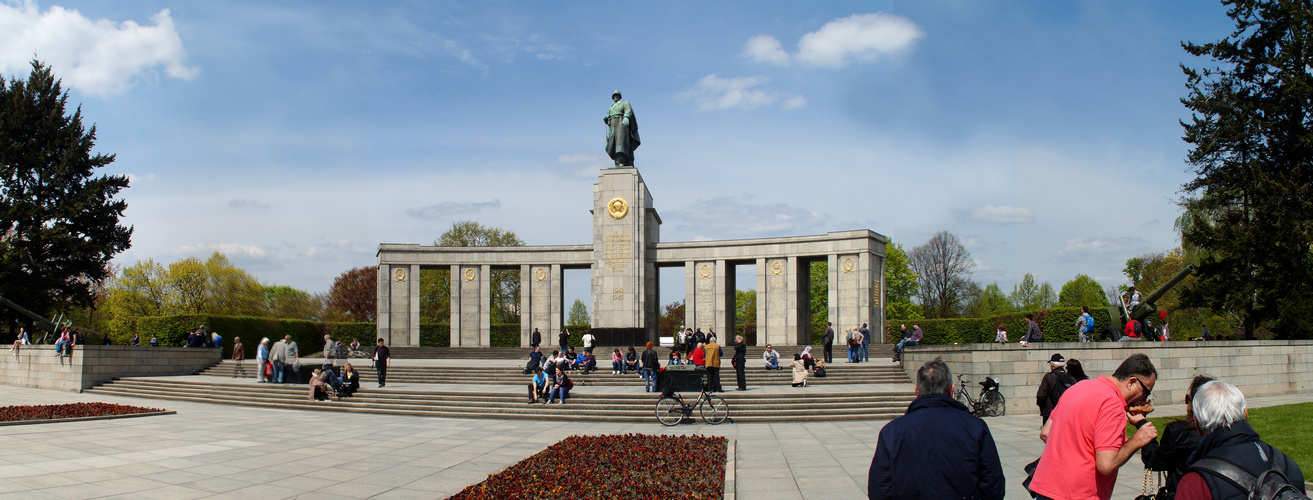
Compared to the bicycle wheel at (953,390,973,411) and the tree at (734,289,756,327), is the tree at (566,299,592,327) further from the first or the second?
the bicycle wheel at (953,390,973,411)

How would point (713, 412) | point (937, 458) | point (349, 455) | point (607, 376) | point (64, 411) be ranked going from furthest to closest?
point (607, 376) → point (64, 411) → point (713, 412) → point (349, 455) → point (937, 458)

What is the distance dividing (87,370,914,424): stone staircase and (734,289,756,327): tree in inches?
2253

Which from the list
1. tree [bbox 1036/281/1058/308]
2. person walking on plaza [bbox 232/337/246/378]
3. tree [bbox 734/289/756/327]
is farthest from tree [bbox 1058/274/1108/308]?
person walking on plaza [bbox 232/337/246/378]

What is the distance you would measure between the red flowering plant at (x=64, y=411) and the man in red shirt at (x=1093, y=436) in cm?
1882

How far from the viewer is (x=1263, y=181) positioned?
80.0 feet

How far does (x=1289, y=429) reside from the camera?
11.9 metres

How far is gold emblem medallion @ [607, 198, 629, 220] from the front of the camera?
3884cm

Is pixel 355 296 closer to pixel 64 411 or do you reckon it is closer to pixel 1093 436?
pixel 64 411

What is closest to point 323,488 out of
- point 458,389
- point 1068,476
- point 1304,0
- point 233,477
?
point 233,477

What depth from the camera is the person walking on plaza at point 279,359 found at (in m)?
22.8

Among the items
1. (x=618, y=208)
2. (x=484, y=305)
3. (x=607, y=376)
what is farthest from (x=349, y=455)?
(x=484, y=305)

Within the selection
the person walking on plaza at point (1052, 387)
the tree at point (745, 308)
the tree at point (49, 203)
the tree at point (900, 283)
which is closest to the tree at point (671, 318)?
the tree at point (745, 308)

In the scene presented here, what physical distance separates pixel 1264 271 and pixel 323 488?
28.8 metres

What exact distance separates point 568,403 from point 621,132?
23.2 meters
